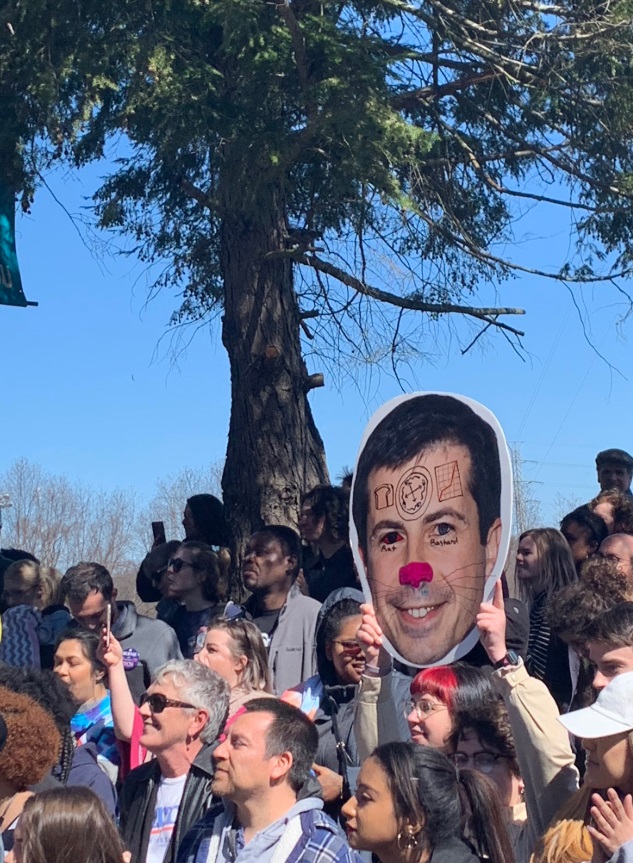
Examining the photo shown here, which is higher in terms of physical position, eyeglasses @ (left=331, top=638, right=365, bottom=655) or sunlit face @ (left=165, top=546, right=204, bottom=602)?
sunlit face @ (left=165, top=546, right=204, bottom=602)

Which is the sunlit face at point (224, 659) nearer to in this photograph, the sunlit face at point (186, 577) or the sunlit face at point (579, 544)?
the sunlit face at point (186, 577)

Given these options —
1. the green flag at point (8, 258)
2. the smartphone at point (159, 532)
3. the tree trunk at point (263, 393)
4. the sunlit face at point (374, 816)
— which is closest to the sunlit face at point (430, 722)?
the sunlit face at point (374, 816)

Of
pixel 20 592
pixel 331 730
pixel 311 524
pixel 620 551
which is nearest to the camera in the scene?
pixel 331 730

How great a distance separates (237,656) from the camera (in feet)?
16.4

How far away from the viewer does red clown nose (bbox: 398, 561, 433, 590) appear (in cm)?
481

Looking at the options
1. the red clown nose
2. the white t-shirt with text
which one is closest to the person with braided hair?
the white t-shirt with text

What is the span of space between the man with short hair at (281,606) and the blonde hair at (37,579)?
1595 mm

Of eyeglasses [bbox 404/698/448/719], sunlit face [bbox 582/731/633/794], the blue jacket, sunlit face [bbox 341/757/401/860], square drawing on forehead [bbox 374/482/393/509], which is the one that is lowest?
the blue jacket

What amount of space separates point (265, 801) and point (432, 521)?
4.95ft

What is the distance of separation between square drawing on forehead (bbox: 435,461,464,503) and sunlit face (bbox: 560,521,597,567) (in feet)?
4.96

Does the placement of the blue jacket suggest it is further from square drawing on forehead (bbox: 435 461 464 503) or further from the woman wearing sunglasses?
the woman wearing sunglasses

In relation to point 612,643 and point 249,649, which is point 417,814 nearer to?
point 612,643

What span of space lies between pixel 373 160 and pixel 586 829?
13.7ft

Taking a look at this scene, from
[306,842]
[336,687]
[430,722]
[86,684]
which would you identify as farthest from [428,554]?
[86,684]
